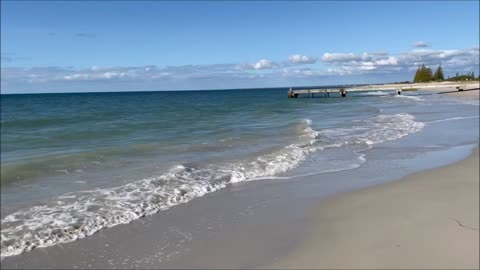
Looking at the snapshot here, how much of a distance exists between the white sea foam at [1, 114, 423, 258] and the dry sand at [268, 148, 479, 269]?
2.97 m

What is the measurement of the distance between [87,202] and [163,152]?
683 centimetres

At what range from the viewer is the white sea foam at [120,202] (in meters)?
6.49

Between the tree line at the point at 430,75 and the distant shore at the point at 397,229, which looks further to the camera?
the tree line at the point at 430,75

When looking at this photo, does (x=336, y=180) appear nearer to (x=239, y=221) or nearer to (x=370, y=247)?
(x=239, y=221)

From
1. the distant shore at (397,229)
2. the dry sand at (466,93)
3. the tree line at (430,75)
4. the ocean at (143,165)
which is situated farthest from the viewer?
the tree line at (430,75)

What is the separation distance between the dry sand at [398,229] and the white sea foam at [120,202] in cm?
297

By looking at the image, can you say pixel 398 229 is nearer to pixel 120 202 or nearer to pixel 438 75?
pixel 120 202

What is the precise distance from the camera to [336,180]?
10266 millimetres

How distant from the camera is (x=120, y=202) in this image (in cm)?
821

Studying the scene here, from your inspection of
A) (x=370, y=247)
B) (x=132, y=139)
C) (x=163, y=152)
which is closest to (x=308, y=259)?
(x=370, y=247)

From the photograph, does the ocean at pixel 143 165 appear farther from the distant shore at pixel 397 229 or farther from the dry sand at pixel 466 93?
the dry sand at pixel 466 93

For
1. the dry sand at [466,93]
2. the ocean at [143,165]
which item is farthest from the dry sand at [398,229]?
the dry sand at [466,93]

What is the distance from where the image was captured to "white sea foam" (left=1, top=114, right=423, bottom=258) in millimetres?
6495

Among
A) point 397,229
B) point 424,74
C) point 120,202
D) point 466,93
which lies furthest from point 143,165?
point 424,74
